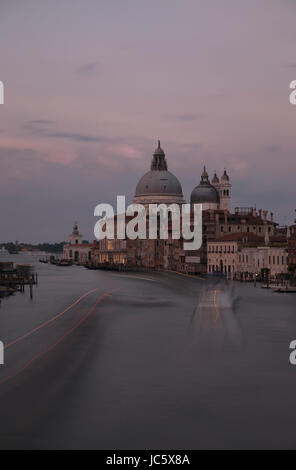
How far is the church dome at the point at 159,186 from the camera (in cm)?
16962

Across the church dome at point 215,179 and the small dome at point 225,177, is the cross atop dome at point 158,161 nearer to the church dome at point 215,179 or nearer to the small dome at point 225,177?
the church dome at point 215,179

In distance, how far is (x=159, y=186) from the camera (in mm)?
170000

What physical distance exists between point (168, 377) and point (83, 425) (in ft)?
22.0

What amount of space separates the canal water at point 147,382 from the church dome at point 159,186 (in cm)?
12091

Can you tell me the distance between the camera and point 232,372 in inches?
1096

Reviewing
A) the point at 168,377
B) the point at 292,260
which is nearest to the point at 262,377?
the point at 168,377

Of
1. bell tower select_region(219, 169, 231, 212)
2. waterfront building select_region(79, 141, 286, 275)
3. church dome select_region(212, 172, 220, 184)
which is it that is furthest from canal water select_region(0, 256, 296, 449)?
church dome select_region(212, 172, 220, 184)

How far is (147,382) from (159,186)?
145 metres

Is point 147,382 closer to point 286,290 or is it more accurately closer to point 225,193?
point 286,290

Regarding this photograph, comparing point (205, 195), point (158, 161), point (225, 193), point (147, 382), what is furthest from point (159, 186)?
point (147, 382)

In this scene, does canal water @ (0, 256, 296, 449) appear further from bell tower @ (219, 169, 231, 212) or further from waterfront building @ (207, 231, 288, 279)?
bell tower @ (219, 169, 231, 212)

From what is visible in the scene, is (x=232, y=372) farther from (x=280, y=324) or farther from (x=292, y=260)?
(x=292, y=260)

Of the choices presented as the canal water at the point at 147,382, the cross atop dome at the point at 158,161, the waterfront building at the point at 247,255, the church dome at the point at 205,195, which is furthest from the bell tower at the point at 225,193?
the canal water at the point at 147,382

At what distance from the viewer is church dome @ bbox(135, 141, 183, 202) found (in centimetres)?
16962
